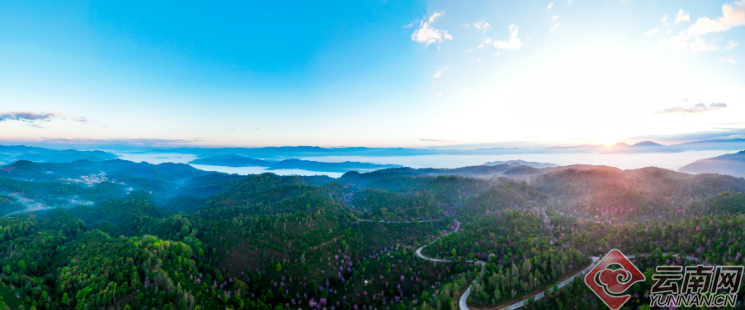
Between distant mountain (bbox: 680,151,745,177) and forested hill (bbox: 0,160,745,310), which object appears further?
distant mountain (bbox: 680,151,745,177)

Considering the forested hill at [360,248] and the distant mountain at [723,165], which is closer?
the forested hill at [360,248]

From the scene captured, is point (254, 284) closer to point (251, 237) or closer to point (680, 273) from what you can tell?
point (251, 237)

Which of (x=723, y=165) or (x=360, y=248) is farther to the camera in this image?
(x=723, y=165)

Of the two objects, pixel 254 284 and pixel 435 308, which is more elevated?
pixel 435 308

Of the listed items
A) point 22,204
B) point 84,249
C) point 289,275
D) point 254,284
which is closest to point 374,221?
point 289,275
